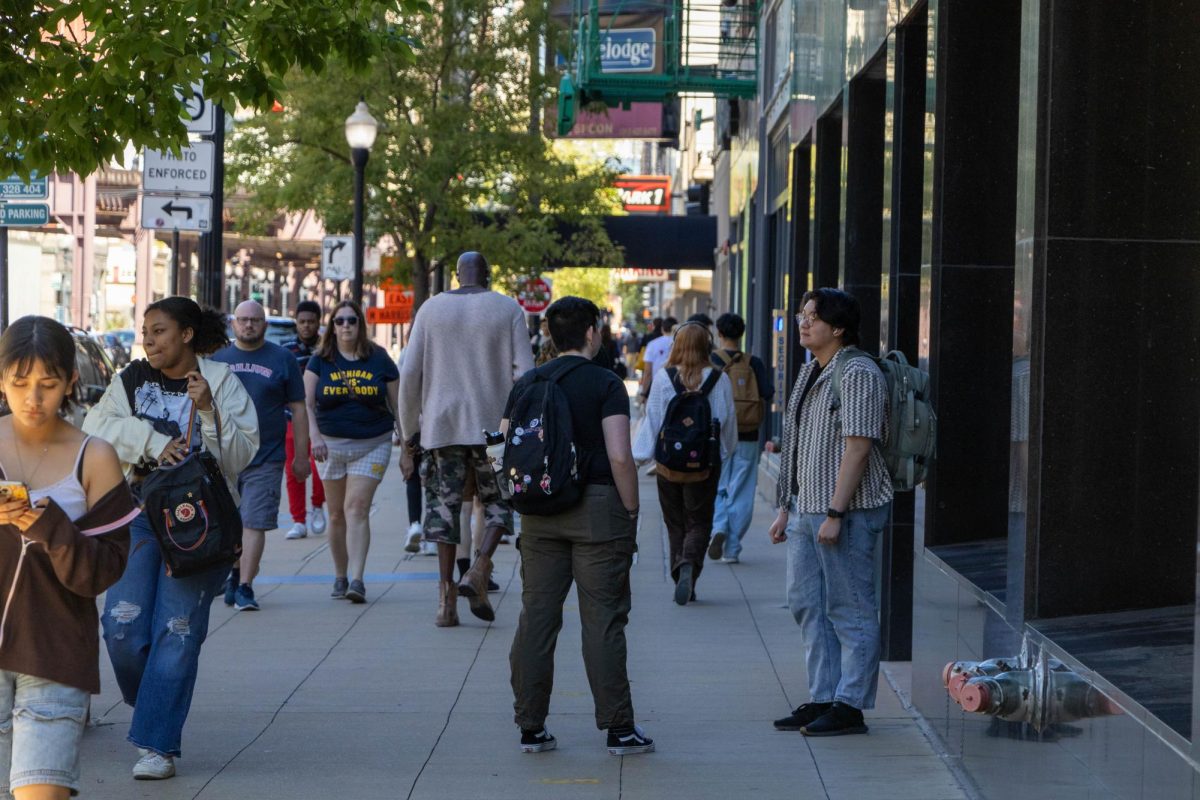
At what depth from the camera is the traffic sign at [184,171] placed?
1438 centimetres

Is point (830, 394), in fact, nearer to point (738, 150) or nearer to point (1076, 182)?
point (1076, 182)

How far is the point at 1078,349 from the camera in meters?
5.60

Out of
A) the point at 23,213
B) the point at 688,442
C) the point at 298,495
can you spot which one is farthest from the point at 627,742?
the point at 23,213

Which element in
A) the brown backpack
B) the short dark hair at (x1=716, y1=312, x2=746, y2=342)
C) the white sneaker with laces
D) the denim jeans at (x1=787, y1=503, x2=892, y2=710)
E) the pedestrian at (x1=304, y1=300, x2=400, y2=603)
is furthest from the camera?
the white sneaker with laces

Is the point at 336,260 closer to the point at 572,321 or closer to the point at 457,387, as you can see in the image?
the point at 457,387

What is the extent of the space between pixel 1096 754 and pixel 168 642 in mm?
3344

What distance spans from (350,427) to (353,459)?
0.20 m

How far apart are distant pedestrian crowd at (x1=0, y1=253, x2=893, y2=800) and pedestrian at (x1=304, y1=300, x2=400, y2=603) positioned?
0.05 feet

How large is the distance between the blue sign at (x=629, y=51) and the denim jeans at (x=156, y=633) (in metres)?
15.2

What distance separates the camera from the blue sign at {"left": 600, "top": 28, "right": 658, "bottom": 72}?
21.0 m

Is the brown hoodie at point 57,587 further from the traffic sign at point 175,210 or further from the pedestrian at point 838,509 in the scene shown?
the traffic sign at point 175,210

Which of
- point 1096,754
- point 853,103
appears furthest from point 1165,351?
point 853,103

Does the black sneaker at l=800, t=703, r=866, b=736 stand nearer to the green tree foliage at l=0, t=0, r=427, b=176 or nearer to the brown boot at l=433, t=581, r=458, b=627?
the brown boot at l=433, t=581, r=458, b=627

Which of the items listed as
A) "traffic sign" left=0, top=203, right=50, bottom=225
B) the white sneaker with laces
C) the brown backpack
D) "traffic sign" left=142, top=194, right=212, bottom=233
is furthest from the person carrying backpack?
"traffic sign" left=0, top=203, right=50, bottom=225
